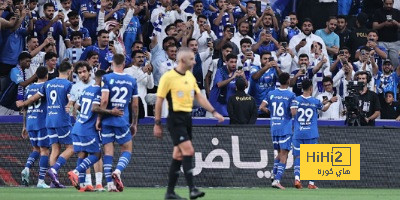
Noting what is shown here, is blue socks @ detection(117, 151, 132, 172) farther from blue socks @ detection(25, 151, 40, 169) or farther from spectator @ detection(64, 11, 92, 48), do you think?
spectator @ detection(64, 11, 92, 48)

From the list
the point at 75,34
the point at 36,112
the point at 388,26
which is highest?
the point at 388,26

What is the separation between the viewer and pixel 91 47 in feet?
84.4

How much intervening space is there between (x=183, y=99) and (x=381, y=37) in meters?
15.4

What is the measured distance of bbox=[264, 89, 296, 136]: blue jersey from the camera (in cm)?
2248

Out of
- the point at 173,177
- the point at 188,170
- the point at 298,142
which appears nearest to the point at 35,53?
the point at 298,142

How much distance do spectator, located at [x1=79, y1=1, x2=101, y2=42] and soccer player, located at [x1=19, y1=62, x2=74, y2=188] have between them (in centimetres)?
606

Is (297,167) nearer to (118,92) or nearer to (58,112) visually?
(58,112)

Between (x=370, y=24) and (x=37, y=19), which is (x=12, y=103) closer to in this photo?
(x=37, y=19)

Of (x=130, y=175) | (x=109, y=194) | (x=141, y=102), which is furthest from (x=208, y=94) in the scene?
(x=109, y=194)

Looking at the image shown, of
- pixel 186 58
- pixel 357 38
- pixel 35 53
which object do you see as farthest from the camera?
pixel 357 38

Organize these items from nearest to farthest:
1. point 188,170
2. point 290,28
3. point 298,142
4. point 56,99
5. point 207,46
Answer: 1. point 188,170
2. point 56,99
3. point 298,142
4. point 207,46
5. point 290,28

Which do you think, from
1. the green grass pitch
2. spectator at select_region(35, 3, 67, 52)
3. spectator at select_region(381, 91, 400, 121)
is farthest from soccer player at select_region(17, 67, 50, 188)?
spectator at select_region(381, 91, 400, 121)

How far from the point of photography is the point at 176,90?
16391 millimetres

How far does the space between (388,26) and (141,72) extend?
8.37 m
